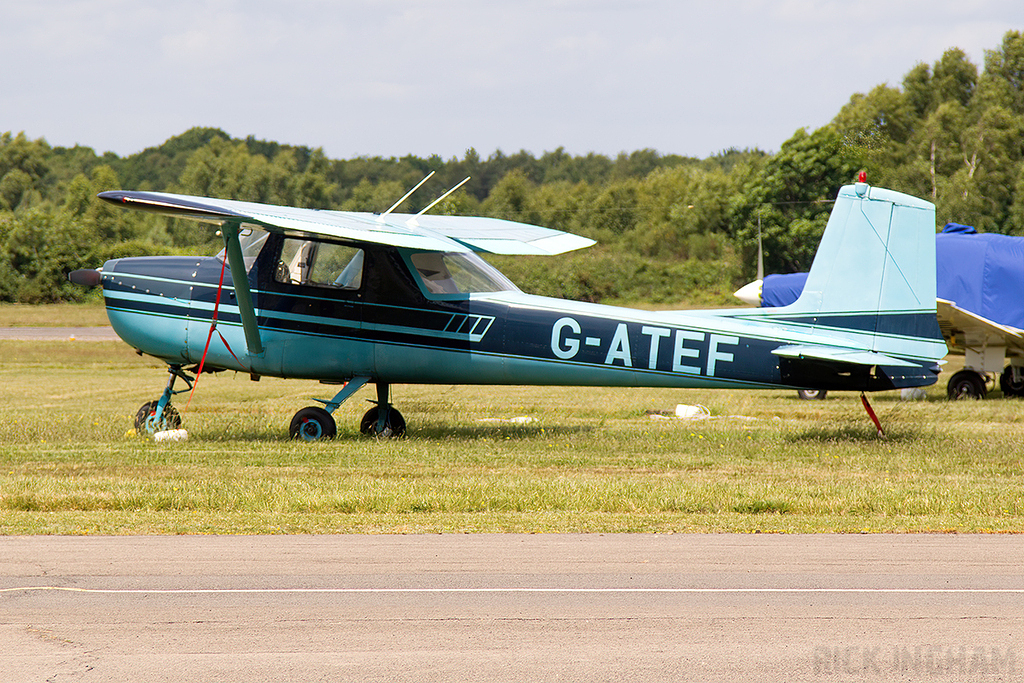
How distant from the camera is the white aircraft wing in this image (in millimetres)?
19234

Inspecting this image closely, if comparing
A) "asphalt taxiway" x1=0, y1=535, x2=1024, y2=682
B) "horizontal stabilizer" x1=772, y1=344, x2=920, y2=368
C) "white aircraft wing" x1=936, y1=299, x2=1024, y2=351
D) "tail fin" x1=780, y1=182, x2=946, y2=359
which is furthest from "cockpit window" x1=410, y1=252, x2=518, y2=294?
"white aircraft wing" x1=936, y1=299, x2=1024, y2=351

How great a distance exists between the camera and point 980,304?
1967 cm

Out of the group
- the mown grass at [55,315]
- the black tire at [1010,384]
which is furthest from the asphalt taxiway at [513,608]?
the mown grass at [55,315]

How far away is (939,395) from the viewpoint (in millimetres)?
21078

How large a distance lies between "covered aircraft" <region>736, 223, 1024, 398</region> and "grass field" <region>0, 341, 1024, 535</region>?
2609mm

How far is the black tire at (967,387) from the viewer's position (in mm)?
20062

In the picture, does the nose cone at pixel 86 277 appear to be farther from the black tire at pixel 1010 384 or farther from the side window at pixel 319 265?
the black tire at pixel 1010 384

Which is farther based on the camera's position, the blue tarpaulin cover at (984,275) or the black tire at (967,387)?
the black tire at (967,387)

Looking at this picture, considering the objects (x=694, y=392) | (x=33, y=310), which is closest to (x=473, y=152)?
(x=694, y=392)

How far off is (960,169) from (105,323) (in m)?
49.0

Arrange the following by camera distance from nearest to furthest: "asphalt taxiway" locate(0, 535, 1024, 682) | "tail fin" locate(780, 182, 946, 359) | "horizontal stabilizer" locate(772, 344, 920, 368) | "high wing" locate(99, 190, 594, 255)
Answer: "asphalt taxiway" locate(0, 535, 1024, 682), "high wing" locate(99, 190, 594, 255), "horizontal stabilizer" locate(772, 344, 920, 368), "tail fin" locate(780, 182, 946, 359)

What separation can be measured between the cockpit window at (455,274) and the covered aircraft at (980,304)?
33.7ft

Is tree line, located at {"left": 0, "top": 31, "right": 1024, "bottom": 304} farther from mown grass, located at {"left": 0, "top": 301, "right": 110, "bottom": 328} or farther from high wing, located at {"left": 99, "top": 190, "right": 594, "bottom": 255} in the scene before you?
high wing, located at {"left": 99, "top": 190, "right": 594, "bottom": 255}

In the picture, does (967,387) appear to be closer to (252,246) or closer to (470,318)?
(470,318)
